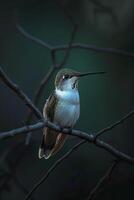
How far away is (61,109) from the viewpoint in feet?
12.9

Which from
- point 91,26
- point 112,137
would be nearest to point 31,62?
point 91,26

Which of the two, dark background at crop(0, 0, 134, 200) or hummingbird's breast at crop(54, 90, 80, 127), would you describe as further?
dark background at crop(0, 0, 134, 200)

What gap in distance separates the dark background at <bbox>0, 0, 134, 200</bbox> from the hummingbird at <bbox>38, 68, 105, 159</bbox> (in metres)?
1.31

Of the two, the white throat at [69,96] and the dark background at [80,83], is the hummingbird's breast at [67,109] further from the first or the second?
the dark background at [80,83]

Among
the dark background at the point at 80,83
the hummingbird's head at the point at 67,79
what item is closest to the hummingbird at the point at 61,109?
the hummingbird's head at the point at 67,79

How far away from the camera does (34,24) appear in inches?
297

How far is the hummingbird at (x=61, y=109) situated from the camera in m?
3.90

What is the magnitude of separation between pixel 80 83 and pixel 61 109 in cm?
284

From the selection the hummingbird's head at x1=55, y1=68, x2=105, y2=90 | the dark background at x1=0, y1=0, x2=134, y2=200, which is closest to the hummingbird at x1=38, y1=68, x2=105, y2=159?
the hummingbird's head at x1=55, y1=68, x2=105, y2=90

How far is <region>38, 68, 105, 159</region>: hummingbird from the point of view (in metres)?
3.90

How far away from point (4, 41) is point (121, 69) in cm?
128

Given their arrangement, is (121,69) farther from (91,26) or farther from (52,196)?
(52,196)

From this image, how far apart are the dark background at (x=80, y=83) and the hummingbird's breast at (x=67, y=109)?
1.38 metres

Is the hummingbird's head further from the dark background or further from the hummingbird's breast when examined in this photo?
the dark background
